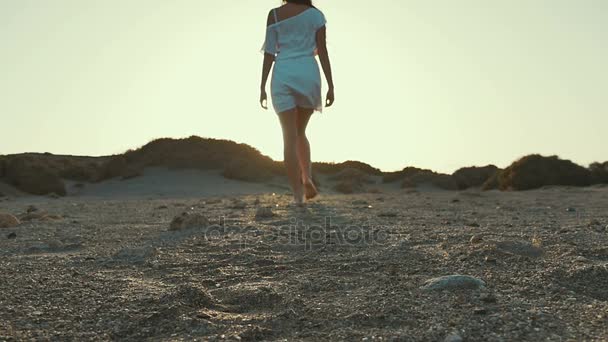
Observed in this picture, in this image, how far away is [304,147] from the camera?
5578mm

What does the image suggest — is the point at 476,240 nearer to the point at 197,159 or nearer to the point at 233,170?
the point at 233,170

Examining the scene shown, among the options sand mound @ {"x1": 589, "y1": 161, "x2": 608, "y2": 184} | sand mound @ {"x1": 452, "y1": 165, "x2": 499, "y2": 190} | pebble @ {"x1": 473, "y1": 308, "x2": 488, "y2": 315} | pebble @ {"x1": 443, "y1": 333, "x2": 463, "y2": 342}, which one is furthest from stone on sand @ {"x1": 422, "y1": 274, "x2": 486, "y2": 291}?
sand mound @ {"x1": 452, "y1": 165, "x2": 499, "y2": 190}

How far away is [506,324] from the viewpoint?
4.61ft

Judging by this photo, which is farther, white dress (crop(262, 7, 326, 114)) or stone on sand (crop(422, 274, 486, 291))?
white dress (crop(262, 7, 326, 114))

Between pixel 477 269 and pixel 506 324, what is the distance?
0.72 m

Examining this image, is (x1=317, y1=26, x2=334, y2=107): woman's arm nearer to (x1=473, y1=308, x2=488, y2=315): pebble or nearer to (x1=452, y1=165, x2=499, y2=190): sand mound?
(x1=473, y1=308, x2=488, y2=315): pebble

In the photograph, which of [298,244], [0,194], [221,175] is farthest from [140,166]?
[298,244]

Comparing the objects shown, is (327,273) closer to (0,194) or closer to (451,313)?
(451,313)

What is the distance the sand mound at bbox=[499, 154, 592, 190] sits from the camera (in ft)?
45.1

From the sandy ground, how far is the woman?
1.88 meters

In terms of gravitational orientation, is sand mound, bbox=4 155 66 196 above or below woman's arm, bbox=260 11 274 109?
below

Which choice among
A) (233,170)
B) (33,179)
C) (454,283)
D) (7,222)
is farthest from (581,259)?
(233,170)

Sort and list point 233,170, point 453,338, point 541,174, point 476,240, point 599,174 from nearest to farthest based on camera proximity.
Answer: point 453,338, point 476,240, point 541,174, point 599,174, point 233,170

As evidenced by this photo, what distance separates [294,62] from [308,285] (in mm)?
3547
